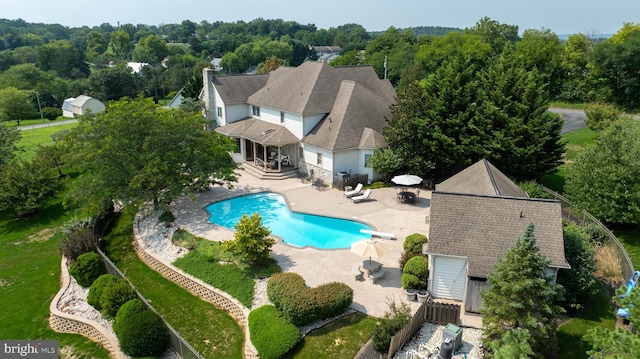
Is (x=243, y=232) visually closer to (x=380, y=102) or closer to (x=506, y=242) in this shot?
(x=506, y=242)

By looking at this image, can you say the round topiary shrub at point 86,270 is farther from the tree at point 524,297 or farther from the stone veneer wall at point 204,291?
the tree at point 524,297

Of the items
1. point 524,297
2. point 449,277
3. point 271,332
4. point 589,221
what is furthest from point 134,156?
point 589,221

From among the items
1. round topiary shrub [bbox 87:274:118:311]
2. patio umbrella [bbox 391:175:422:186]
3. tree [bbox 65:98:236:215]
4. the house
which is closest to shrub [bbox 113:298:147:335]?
round topiary shrub [bbox 87:274:118:311]

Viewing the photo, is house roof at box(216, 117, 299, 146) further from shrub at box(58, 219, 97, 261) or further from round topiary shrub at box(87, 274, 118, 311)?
round topiary shrub at box(87, 274, 118, 311)

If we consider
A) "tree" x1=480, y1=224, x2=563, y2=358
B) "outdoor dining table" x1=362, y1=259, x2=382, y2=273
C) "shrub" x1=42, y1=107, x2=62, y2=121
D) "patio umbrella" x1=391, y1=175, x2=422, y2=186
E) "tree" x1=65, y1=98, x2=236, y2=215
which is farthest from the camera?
"shrub" x1=42, y1=107, x2=62, y2=121

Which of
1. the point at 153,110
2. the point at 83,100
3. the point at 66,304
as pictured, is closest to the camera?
the point at 66,304

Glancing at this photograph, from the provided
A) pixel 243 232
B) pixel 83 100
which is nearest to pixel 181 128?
pixel 243 232

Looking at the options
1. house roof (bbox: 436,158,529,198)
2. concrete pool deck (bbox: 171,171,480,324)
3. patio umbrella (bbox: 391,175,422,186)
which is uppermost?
house roof (bbox: 436,158,529,198)

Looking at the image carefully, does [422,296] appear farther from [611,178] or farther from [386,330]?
[611,178]
